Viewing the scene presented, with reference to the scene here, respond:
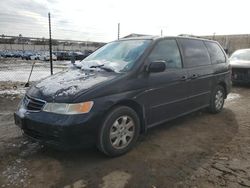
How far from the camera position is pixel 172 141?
4551 millimetres

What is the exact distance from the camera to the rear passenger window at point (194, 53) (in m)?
5.20

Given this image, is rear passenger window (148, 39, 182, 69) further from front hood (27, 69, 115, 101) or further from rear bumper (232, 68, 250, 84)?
rear bumper (232, 68, 250, 84)

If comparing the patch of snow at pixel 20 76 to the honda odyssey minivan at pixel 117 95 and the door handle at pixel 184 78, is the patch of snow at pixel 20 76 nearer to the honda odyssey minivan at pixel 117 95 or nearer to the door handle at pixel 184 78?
the honda odyssey minivan at pixel 117 95

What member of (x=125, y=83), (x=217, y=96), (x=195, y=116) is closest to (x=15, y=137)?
(x=125, y=83)

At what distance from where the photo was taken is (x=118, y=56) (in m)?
4.63

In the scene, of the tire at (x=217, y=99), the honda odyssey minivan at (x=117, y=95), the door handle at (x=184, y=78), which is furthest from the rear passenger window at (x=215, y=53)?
the door handle at (x=184, y=78)

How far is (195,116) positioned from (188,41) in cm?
173

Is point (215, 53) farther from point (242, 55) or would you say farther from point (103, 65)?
point (242, 55)

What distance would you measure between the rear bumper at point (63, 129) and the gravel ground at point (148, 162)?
1.10ft

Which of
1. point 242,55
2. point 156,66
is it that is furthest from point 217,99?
point 242,55

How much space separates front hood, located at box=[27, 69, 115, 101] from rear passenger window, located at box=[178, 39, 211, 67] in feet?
6.10

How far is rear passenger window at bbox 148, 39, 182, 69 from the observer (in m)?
4.52

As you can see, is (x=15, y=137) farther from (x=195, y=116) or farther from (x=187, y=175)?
(x=195, y=116)

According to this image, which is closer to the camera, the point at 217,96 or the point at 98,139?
the point at 98,139
